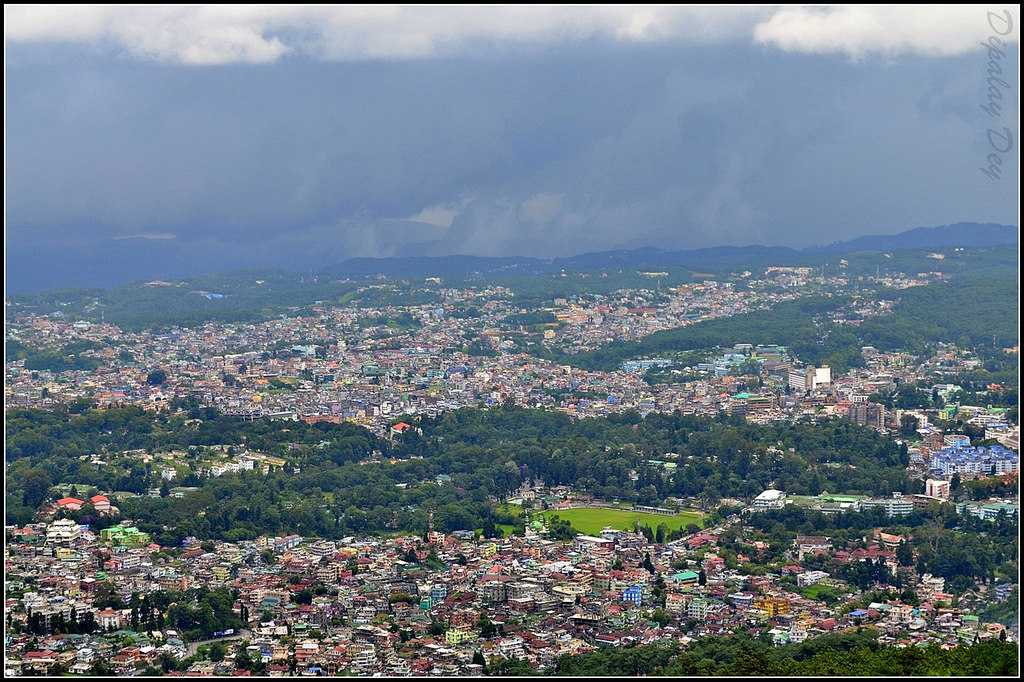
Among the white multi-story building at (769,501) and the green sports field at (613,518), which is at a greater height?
the white multi-story building at (769,501)

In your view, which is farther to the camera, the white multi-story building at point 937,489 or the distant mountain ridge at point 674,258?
the distant mountain ridge at point 674,258

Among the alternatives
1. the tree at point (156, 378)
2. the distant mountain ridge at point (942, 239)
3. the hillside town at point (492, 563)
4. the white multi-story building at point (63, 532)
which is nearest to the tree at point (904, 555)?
the hillside town at point (492, 563)

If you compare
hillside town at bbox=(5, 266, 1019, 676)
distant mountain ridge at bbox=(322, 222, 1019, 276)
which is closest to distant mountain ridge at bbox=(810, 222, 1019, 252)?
distant mountain ridge at bbox=(322, 222, 1019, 276)

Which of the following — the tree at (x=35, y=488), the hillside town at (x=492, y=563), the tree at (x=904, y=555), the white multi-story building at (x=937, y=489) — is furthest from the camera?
the tree at (x=35, y=488)

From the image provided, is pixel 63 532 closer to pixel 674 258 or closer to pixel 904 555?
pixel 904 555

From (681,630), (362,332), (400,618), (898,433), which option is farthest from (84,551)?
(362,332)

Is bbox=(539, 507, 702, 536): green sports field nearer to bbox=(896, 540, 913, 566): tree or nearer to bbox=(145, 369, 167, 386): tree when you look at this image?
bbox=(896, 540, 913, 566): tree

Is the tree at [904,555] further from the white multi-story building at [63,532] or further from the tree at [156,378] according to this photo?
the tree at [156,378]
